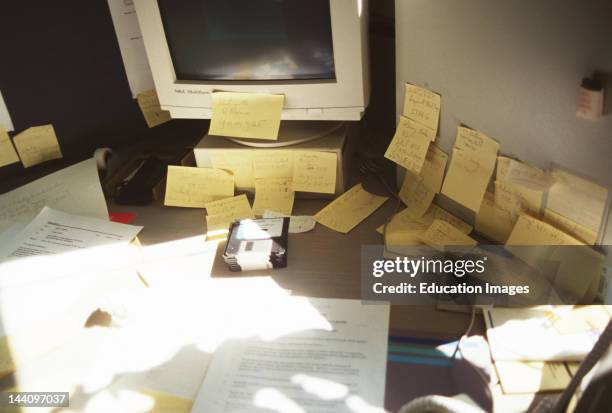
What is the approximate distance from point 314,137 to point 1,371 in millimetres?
699

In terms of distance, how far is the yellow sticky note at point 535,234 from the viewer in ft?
2.68

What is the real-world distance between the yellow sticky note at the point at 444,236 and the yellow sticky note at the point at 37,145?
0.88 m

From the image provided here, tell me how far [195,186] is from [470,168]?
581 millimetres

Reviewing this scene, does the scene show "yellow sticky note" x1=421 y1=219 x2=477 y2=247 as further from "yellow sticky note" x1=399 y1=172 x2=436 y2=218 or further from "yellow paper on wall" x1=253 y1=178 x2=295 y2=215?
"yellow paper on wall" x1=253 y1=178 x2=295 y2=215

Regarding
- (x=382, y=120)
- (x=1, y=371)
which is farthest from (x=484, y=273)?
(x=1, y=371)

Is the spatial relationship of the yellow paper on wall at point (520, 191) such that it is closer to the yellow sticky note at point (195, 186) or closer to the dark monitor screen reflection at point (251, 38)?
the dark monitor screen reflection at point (251, 38)

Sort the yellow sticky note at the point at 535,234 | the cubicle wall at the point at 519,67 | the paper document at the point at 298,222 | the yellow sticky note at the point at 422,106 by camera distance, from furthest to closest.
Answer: the paper document at the point at 298,222
the yellow sticky note at the point at 422,106
the yellow sticky note at the point at 535,234
the cubicle wall at the point at 519,67

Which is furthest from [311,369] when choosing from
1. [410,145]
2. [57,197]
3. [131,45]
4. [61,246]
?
[131,45]

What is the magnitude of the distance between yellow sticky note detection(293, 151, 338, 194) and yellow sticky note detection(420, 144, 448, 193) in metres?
0.18

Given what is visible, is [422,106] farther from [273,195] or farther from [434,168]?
[273,195]

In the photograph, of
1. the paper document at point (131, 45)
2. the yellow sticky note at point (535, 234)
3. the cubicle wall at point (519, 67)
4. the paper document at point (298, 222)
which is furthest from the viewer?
Result: the paper document at point (131, 45)

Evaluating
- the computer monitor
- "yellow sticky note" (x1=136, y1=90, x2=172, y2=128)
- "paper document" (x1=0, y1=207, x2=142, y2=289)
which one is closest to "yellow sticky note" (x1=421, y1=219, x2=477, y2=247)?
the computer monitor

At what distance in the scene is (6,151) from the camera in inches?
47.3

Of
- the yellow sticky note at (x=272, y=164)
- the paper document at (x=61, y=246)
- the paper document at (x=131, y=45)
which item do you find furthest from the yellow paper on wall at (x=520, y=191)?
the paper document at (x=131, y=45)
